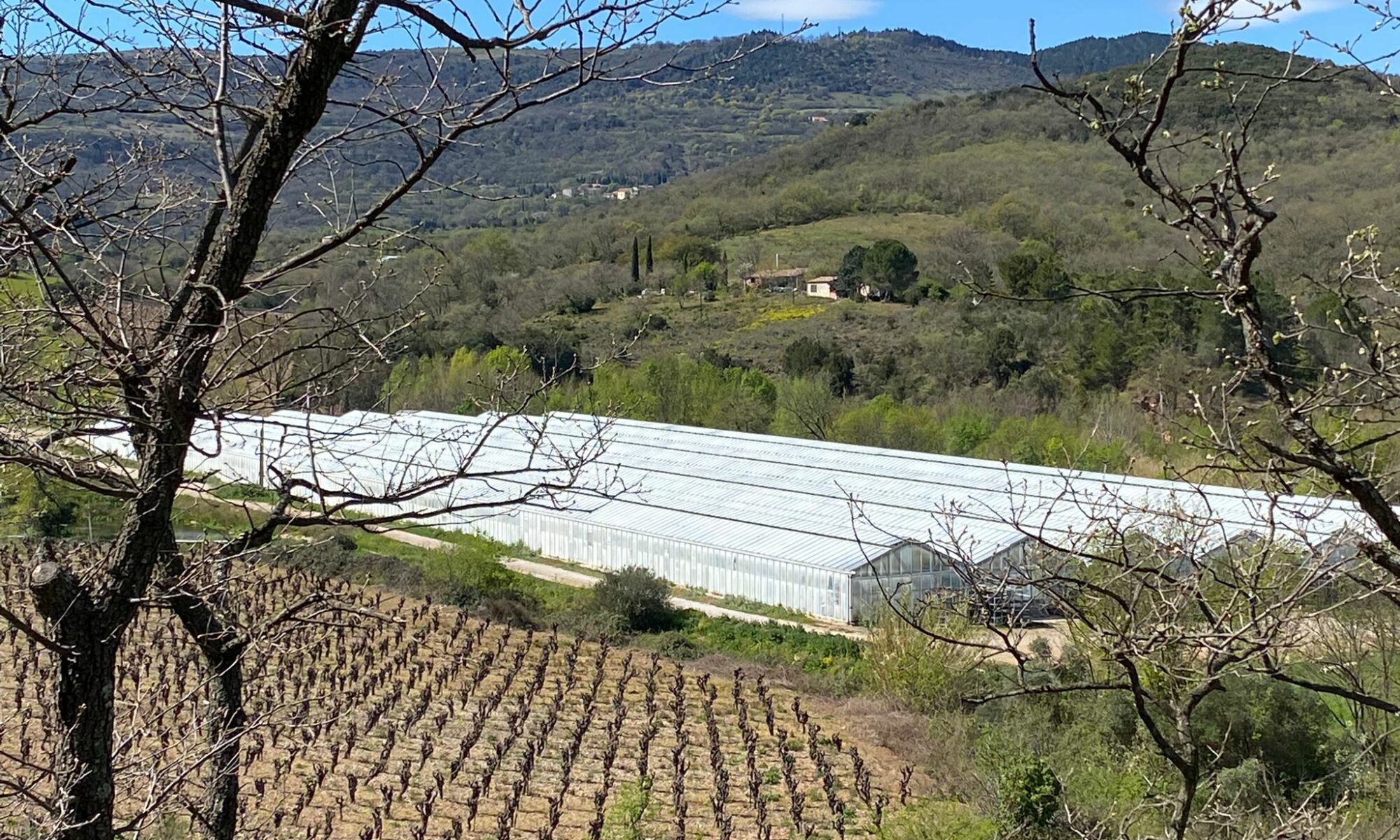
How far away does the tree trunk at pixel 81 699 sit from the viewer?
11.9ft

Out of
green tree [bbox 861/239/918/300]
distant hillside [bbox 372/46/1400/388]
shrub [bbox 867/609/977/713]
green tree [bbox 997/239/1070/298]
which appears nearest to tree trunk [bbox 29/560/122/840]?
shrub [bbox 867/609/977/713]

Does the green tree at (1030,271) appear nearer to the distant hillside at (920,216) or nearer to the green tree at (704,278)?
the distant hillside at (920,216)

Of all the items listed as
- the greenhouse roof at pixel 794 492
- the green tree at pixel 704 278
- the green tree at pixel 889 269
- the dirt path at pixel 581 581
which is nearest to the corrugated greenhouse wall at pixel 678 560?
the greenhouse roof at pixel 794 492

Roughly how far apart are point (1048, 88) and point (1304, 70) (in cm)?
60

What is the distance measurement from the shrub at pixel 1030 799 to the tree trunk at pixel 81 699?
8.88 metres

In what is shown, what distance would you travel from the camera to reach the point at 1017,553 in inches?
896

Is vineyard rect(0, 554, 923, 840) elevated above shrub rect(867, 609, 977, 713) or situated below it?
below

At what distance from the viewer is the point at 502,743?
15.5 meters

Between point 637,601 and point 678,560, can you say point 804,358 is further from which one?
point 637,601

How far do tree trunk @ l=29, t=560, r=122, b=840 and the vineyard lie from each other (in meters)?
5.78

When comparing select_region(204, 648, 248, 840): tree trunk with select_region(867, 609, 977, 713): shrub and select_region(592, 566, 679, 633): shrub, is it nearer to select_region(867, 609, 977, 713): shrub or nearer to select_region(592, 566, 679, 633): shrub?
select_region(867, 609, 977, 713): shrub

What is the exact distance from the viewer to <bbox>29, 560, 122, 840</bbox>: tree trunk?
3613mm

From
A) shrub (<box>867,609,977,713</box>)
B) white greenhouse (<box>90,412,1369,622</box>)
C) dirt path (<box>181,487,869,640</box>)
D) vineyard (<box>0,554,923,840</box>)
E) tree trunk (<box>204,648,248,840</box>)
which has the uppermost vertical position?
tree trunk (<box>204,648,248,840</box>)

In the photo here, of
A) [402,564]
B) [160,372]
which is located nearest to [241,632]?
[160,372]
